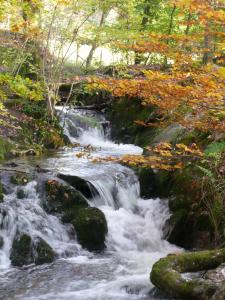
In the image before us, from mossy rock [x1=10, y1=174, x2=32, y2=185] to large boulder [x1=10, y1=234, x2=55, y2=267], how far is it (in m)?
1.38

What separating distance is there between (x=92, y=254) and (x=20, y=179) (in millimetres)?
2127

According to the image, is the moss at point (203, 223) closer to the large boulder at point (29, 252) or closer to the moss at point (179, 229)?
the moss at point (179, 229)

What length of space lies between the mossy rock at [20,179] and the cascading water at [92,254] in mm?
110

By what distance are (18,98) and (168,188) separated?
6710mm

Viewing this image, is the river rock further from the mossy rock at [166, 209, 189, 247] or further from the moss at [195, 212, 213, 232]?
the moss at [195, 212, 213, 232]

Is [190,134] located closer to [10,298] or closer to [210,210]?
[210,210]

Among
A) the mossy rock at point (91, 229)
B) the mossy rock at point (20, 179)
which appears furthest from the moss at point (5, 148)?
the mossy rock at point (91, 229)

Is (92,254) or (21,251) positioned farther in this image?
(92,254)

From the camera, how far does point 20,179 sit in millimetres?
8648

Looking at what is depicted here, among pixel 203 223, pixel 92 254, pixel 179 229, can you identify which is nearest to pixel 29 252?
pixel 92 254

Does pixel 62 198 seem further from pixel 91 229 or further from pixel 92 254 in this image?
pixel 92 254

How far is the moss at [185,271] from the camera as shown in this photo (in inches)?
207

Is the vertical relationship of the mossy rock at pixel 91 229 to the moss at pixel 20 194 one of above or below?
below

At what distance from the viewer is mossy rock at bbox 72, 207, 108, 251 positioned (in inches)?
316
